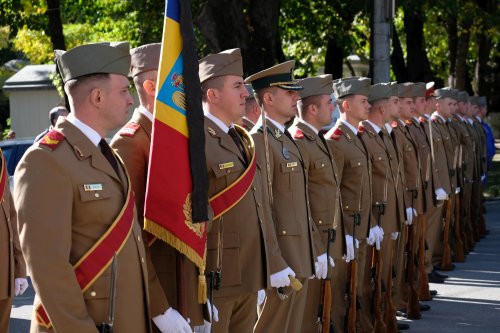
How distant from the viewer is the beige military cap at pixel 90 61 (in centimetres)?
444

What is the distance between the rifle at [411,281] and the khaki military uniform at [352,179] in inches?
58.4

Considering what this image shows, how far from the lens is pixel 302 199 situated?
6629 millimetres

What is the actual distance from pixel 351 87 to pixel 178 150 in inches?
156

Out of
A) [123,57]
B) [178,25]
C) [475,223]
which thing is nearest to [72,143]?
[123,57]

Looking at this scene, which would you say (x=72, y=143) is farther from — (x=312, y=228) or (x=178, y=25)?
(x=312, y=228)

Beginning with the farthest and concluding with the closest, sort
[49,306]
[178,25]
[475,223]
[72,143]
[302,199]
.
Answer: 1. [475,223]
2. [302,199]
3. [178,25]
4. [72,143]
5. [49,306]

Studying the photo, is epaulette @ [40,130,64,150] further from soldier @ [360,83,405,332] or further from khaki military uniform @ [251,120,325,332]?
soldier @ [360,83,405,332]

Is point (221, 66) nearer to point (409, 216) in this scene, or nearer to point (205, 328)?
point (205, 328)

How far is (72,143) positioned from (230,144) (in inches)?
58.0

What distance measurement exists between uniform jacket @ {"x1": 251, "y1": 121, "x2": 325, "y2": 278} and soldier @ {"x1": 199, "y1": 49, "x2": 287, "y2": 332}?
606 millimetres

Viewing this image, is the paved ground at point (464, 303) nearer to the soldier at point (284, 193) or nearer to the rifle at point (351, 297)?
the rifle at point (351, 297)

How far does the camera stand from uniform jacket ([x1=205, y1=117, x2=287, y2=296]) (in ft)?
18.0

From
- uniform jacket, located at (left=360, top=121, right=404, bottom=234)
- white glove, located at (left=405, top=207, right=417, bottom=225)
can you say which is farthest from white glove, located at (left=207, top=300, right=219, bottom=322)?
white glove, located at (left=405, top=207, right=417, bottom=225)

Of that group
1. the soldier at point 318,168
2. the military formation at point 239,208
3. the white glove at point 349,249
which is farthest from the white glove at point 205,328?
the white glove at point 349,249
